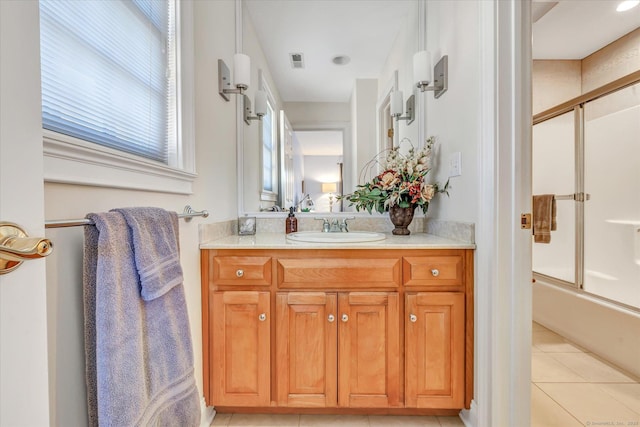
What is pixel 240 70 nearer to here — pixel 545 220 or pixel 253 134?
pixel 253 134

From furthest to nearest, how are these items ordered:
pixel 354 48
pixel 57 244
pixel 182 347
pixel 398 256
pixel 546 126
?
pixel 546 126 < pixel 354 48 < pixel 398 256 < pixel 182 347 < pixel 57 244

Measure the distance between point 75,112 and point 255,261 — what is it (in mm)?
810


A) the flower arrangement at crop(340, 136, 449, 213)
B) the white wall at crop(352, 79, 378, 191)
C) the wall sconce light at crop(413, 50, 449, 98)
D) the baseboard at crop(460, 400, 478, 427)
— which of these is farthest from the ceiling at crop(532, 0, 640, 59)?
the baseboard at crop(460, 400, 478, 427)

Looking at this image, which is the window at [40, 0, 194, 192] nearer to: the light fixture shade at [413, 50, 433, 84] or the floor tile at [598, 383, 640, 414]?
the light fixture shade at [413, 50, 433, 84]

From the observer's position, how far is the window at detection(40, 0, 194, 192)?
678 millimetres

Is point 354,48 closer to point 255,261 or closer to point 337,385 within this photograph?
point 255,261

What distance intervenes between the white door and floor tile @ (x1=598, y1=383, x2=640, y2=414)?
2.33 metres

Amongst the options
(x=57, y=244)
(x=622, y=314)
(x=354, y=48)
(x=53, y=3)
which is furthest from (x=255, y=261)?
(x=622, y=314)

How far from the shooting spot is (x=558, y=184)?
8.66 ft

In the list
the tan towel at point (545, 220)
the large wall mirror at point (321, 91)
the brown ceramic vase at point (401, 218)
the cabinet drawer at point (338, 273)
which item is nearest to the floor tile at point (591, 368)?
the tan towel at point (545, 220)

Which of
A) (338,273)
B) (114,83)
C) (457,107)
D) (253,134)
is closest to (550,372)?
(338,273)

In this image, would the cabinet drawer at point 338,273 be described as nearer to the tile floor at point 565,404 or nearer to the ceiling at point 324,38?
→ the tile floor at point 565,404

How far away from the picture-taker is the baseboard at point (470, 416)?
4.13ft

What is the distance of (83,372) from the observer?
708mm
